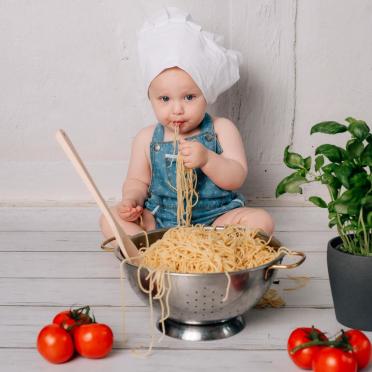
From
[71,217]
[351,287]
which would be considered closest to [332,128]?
[351,287]

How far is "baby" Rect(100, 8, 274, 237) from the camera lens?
2102mm

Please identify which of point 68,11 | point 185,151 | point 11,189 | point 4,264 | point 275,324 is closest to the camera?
point 275,324

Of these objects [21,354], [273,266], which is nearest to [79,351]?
[21,354]

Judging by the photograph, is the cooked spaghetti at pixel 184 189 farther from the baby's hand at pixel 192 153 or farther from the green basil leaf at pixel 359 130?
the green basil leaf at pixel 359 130

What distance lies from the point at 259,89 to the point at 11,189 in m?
1.09

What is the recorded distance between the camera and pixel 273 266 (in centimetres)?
154

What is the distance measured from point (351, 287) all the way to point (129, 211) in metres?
0.79

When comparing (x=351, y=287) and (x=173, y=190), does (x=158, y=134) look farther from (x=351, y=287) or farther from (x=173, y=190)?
(x=351, y=287)

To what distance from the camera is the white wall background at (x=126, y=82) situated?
2.52m

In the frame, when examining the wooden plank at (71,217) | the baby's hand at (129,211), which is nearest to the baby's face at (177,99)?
the baby's hand at (129,211)

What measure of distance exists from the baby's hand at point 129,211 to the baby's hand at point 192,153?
23 centimetres

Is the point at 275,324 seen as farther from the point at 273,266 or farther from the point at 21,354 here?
the point at 21,354

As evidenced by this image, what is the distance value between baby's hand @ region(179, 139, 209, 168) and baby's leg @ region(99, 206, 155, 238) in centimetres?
28

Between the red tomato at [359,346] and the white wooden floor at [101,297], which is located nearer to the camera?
the red tomato at [359,346]
